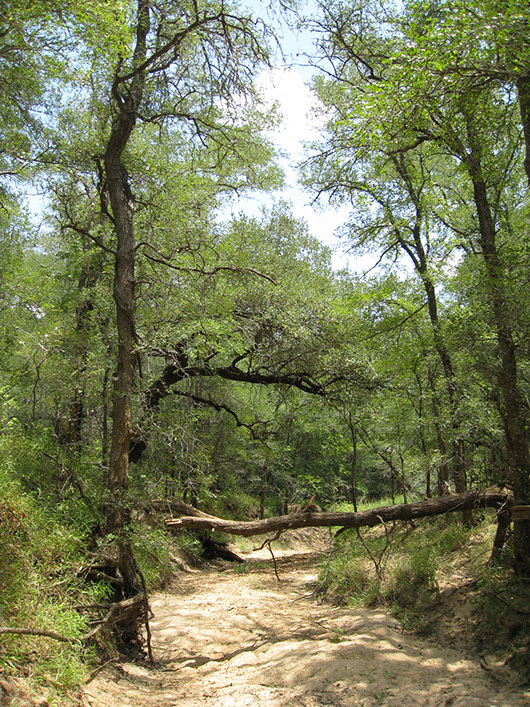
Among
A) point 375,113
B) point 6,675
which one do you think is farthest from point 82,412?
point 375,113

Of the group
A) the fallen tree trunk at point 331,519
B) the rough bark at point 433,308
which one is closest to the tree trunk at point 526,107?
the rough bark at point 433,308

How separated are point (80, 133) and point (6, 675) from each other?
9.02 m

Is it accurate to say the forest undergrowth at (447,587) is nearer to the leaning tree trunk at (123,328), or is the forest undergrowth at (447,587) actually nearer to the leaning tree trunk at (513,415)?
the leaning tree trunk at (513,415)

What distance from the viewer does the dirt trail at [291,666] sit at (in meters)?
4.28

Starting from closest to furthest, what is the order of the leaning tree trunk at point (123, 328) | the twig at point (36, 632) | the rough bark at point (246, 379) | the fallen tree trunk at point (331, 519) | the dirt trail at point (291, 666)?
the twig at point (36, 632)
the dirt trail at point (291, 666)
the leaning tree trunk at point (123, 328)
the fallen tree trunk at point (331, 519)
the rough bark at point (246, 379)

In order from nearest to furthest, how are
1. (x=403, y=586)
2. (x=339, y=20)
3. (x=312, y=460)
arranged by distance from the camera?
(x=403, y=586) < (x=339, y=20) < (x=312, y=460)

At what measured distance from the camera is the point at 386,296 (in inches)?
419

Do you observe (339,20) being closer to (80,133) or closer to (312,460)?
(80,133)

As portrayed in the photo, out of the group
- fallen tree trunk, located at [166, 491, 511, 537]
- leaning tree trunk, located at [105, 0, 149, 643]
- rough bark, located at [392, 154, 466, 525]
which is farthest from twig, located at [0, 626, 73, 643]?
rough bark, located at [392, 154, 466, 525]

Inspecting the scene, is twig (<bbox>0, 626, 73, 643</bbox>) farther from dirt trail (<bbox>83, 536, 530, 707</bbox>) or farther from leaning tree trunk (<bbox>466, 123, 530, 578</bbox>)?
leaning tree trunk (<bbox>466, 123, 530, 578</bbox>)

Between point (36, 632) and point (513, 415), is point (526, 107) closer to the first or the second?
point (513, 415)

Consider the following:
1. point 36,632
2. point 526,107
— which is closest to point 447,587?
point 36,632

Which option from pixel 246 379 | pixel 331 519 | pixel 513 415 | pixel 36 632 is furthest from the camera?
pixel 246 379

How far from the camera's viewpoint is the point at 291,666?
16.6 feet
